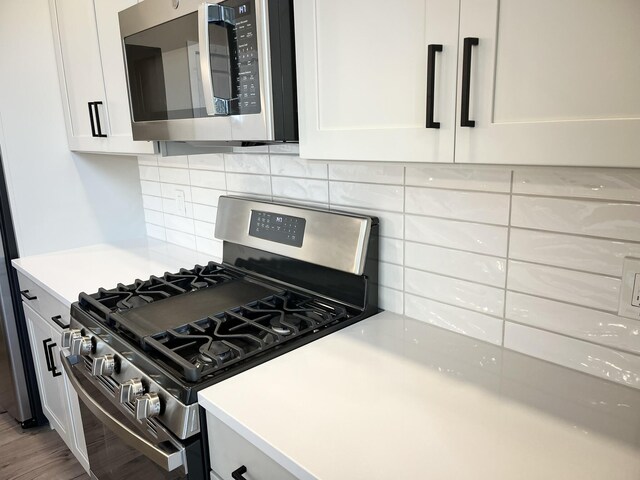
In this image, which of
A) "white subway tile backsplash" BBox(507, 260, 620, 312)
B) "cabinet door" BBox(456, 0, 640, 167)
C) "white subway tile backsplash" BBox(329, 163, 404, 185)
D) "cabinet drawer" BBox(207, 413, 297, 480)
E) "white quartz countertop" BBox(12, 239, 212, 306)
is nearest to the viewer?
"cabinet door" BBox(456, 0, 640, 167)

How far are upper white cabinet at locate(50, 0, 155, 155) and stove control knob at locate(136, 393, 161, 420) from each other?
0.85 meters

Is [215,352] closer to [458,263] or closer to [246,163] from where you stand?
[458,263]

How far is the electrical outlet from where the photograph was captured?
90 cm

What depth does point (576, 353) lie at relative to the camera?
40.2 inches

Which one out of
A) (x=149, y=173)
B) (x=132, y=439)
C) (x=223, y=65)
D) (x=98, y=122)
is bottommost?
(x=132, y=439)

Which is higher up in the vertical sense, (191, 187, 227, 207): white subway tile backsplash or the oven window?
the oven window

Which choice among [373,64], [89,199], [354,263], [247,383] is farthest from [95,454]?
[373,64]

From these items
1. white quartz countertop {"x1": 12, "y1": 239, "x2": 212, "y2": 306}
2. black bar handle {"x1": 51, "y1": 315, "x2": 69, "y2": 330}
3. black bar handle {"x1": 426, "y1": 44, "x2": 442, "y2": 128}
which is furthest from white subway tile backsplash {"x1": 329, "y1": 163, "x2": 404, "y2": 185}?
black bar handle {"x1": 51, "y1": 315, "x2": 69, "y2": 330}

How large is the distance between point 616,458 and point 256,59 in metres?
1.01

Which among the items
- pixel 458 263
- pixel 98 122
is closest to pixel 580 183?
pixel 458 263

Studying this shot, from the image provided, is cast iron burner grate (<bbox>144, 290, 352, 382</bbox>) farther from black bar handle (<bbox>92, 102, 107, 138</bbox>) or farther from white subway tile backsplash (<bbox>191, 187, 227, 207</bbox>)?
black bar handle (<bbox>92, 102, 107, 138</bbox>)

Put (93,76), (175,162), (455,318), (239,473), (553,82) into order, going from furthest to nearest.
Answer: (175,162), (93,76), (455,318), (239,473), (553,82)

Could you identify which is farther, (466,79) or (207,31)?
(207,31)

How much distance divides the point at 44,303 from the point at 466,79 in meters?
1.75
